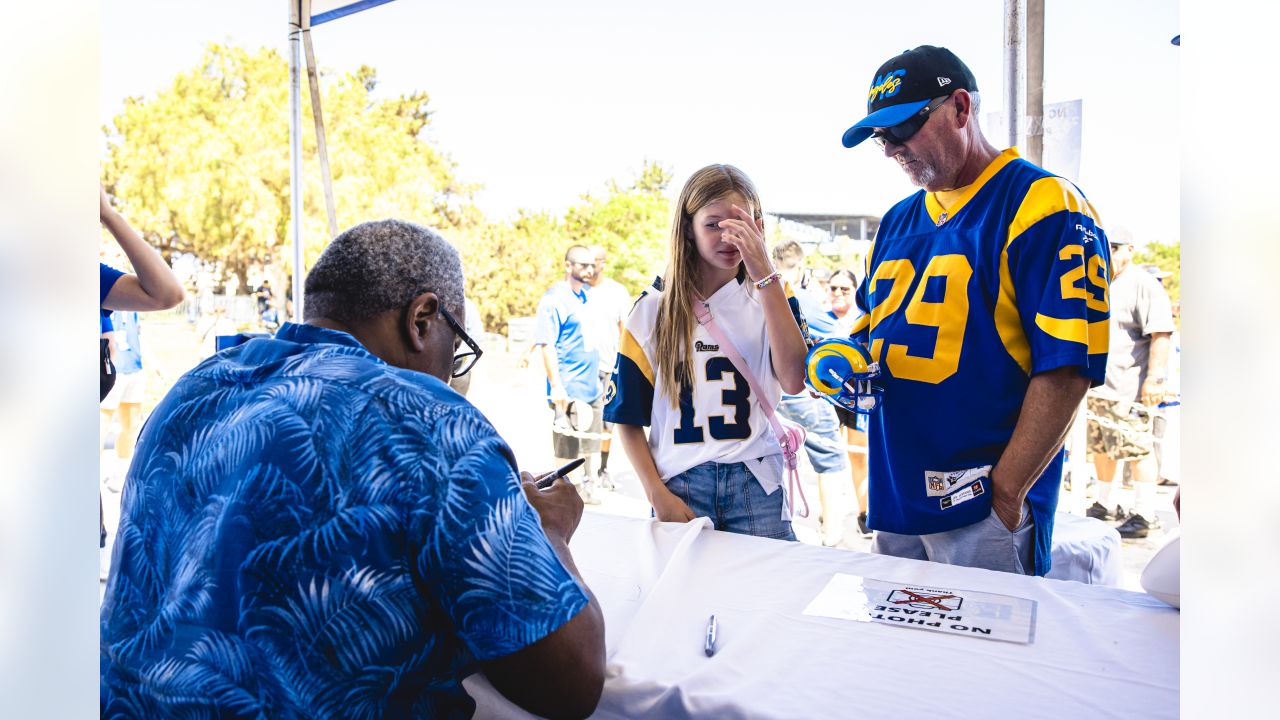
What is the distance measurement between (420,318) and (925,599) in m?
0.96

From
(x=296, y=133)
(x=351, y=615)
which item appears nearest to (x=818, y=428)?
(x=296, y=133)

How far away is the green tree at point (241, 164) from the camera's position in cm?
1540

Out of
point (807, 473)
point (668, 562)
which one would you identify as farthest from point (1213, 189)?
point (807, 473)

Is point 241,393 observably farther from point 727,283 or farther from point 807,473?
point 807,473

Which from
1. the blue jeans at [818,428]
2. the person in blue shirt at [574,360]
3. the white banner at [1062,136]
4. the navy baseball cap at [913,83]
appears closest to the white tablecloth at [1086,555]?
the navy baseball cap at [913,83]

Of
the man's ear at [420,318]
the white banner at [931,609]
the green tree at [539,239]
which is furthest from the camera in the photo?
the green tree at [539,239]

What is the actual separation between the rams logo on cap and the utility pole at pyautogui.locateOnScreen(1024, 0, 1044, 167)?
1277 mm

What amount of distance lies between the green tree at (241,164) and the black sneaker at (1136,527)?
→ 1324cm

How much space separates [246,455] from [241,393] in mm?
116

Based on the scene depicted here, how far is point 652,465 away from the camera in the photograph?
6.92 feet

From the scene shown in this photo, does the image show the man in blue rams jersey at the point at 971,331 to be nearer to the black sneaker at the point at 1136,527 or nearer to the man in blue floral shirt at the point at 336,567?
the man in blue floral shirt at the point at 336,567

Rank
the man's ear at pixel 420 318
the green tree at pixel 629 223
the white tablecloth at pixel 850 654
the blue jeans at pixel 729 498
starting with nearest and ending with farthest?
the white tablecloth at pixel 850 654, the man's ear at pixel 420 318, the blue jeans at pixel 729 498, the green tree at pixel 629 223

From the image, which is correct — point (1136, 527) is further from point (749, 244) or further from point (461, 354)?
point (461, 354)

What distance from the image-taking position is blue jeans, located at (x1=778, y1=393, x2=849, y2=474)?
496 cm
